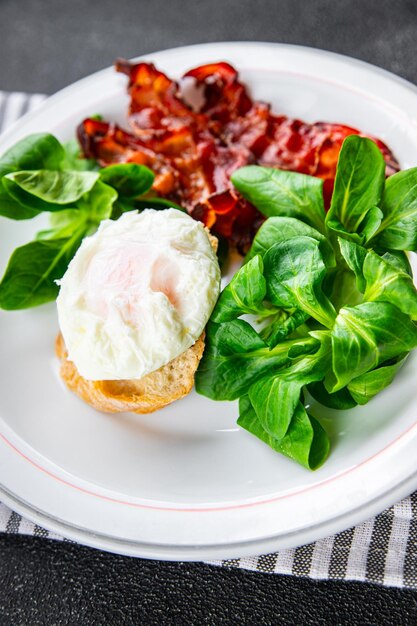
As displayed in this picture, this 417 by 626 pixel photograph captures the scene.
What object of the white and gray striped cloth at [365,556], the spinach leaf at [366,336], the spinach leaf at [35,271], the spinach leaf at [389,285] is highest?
the spinach leaf at [389,285]

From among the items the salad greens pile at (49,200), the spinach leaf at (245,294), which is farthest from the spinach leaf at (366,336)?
the salad greens pile at (49,200)

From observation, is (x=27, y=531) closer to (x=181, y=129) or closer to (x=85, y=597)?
(x=85, y=597)

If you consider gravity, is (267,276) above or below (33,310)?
above

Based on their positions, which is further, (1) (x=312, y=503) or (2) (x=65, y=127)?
→ (2) (x=65, y=127)

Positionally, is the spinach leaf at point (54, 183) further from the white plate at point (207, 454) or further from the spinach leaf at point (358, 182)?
the spinach leaf at point (358, 182)

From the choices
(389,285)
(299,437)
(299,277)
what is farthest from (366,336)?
(299,437)

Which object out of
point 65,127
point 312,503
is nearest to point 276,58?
point 65,127
